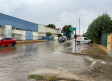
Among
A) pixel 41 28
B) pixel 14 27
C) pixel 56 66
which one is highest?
pixel 41 28

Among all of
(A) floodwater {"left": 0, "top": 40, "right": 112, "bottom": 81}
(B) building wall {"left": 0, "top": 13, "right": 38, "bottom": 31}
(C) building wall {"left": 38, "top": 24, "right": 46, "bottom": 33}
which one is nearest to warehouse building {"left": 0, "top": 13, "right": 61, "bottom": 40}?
(B) building wall {"left": 0, "top": 13, "right": 38, "bottom": 31}

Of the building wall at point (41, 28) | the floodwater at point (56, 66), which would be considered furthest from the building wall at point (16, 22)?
the floodwater at point (56, 66)

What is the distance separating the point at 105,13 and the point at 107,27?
287cm

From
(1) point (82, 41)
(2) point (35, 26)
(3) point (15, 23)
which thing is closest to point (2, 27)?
(3) point (15, 23)

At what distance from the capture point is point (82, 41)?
94.7 feet

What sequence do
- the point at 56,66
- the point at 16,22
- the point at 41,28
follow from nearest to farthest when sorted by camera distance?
the point at 56,66, the point at 16,22, the point at 41,28

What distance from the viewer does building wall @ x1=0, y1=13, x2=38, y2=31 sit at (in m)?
27.9

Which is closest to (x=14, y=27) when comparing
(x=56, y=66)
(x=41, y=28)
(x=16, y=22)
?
(x=16, y=22)

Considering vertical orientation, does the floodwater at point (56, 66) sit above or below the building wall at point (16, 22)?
below

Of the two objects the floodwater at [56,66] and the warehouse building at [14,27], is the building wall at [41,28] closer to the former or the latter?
the warehouse building at [14,27]

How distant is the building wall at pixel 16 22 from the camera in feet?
91.6

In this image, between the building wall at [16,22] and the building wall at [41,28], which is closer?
the building wall at [16,22]

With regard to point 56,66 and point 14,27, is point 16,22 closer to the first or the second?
point 14,27

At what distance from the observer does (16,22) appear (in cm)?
3288
